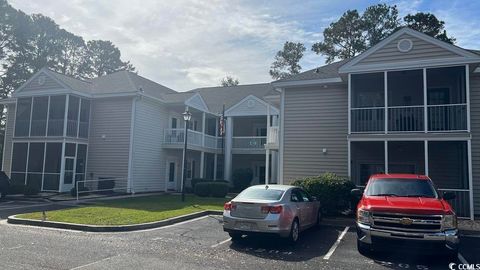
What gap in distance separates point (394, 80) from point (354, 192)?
986 cm

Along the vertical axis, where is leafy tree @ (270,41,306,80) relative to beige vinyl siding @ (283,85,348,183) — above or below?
above

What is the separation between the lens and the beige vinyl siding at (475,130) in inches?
619

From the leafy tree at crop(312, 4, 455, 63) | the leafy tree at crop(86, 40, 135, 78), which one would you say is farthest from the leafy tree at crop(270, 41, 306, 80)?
the leafy tree at crop(86, 40, 135, 78)

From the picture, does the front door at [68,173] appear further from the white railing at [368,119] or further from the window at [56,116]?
the white railing at [368,119]

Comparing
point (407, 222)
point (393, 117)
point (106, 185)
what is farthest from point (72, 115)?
point (407, 222)

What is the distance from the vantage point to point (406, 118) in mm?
16062

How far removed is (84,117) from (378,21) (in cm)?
3152

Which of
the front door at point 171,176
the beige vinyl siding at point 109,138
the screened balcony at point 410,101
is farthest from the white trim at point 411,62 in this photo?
the front door at point 171,176

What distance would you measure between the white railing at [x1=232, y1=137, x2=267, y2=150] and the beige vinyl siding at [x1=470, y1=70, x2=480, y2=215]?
15349mm

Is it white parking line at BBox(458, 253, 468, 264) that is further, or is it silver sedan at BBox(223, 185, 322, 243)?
silver sedan at BBox(223, 185, 322, 243)

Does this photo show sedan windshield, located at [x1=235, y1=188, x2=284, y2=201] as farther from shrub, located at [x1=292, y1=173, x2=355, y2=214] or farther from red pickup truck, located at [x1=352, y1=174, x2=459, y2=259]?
shrub, located at [x1=292, y1=173, x2=355, y2=214]

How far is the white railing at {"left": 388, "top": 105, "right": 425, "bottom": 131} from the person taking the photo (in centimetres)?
1590

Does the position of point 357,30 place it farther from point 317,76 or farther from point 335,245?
point 335,245

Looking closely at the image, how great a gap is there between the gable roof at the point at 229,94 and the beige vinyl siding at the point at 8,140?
13957mm
